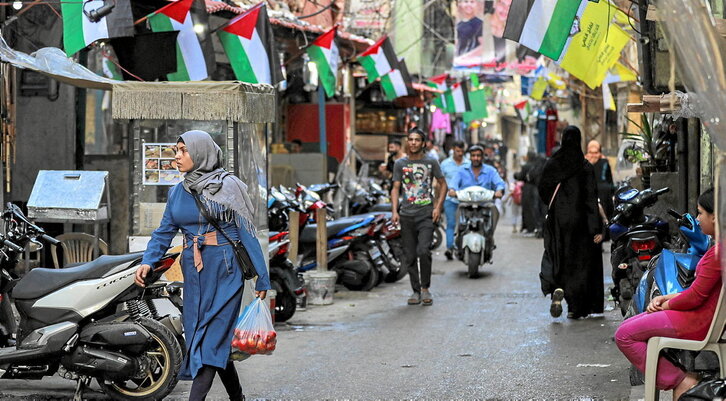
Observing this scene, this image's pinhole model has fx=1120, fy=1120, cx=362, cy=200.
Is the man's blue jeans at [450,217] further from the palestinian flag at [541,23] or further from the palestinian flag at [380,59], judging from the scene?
the palestinian flag at [541,23]

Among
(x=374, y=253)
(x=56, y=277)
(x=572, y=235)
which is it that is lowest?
(x=374, y=253)

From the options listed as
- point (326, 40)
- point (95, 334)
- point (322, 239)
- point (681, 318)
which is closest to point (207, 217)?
point (95, 334)

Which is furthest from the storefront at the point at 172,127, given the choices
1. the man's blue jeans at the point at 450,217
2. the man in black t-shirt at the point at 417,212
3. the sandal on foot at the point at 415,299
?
the man's blue jeans at the point at 450,217

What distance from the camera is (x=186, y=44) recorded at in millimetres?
11703

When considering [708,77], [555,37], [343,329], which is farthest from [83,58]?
[708,77]

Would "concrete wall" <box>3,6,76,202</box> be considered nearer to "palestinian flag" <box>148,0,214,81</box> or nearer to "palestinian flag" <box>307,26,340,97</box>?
"palestinian flag" <box>148,0,214,81</box>

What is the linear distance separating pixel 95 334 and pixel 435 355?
121 inches

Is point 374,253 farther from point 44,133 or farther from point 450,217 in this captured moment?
point 44,133

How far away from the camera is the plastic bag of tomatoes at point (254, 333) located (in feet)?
20.7

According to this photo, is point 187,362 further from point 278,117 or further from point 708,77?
point 278,117

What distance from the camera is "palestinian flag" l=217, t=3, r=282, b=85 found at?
12266mm

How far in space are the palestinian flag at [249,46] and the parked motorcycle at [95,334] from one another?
5.39m

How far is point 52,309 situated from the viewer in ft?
23.0

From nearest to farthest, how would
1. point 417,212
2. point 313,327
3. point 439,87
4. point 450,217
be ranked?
point 313,327 < point 417,212 < point 450,217 < point 439,87
